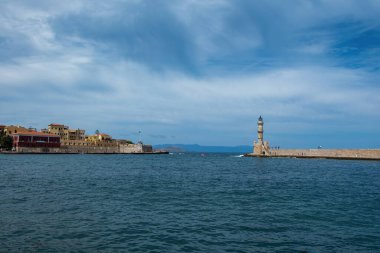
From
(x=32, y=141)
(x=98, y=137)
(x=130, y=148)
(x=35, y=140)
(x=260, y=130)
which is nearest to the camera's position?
(x=260, y=130)

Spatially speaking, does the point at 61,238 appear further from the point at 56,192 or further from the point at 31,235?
the point at 56,192

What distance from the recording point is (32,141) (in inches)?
5600

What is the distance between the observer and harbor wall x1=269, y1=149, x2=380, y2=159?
96.4 metres

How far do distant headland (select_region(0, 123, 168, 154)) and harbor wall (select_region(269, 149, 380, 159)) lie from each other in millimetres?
80036

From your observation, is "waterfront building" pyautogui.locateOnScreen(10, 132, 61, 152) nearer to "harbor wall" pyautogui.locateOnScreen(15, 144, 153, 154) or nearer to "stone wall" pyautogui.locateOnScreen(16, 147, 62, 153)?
"stone wall" pyautogui.locateOnScreen(16, 147, 62, 153)

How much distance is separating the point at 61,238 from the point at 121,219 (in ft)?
13.4

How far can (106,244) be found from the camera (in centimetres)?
1394

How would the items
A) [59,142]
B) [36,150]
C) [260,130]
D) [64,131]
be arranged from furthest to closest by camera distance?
[64,131] → [59,142] → [36,150] → [260,130]

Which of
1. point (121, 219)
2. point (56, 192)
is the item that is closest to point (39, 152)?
point (56, 192)

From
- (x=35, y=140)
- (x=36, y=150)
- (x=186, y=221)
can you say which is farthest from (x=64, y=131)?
(x=186, y=221)

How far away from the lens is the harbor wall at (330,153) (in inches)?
3797

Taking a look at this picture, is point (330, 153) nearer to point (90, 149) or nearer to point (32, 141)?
point (90, 149)

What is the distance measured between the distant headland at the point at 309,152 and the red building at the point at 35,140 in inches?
2999

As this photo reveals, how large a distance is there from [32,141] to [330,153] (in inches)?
4044
